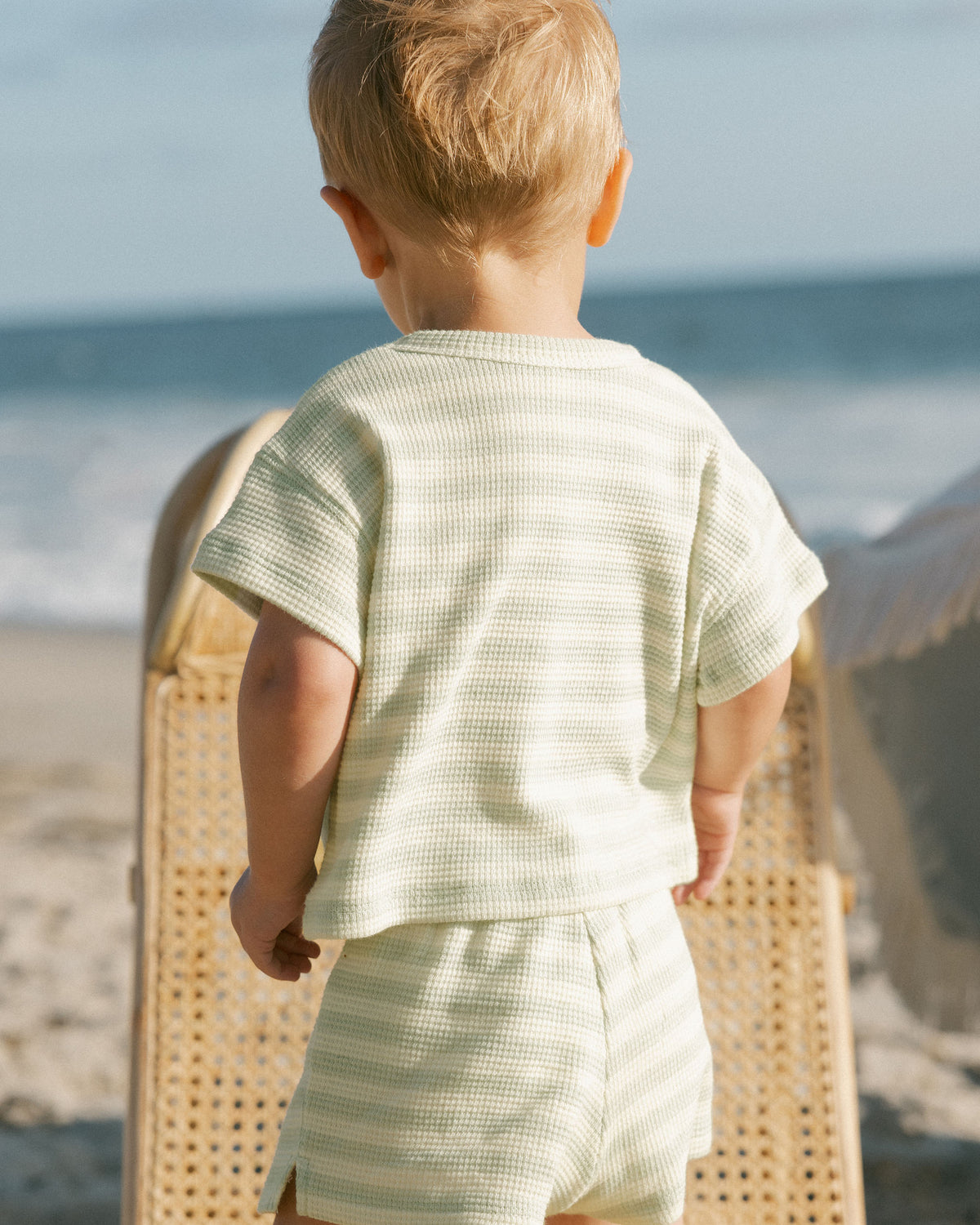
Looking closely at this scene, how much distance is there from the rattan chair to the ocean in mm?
713

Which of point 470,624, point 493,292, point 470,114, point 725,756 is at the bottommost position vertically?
point 725,756

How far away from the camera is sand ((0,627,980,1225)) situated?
1.74m

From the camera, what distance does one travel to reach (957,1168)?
1.76m

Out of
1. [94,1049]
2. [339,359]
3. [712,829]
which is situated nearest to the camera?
[712,829]

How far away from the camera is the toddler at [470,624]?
2.51ft

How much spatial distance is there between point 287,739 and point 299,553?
12 cm

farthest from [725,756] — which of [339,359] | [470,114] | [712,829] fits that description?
[339,359]

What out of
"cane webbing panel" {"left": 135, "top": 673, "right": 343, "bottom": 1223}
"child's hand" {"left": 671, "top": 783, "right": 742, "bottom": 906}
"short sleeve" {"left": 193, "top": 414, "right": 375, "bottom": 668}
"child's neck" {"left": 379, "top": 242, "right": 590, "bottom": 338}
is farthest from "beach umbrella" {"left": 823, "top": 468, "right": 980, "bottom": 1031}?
"short sleeve" {"left": 193, "top": 414, "right": 375, "bottom": 668}

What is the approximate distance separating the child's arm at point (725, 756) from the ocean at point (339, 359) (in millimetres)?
1044

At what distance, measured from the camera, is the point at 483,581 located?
2.56ft

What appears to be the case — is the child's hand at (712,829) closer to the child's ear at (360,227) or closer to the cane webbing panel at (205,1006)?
the child's ear at (360,227)

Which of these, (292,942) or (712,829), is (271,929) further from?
(712,829)

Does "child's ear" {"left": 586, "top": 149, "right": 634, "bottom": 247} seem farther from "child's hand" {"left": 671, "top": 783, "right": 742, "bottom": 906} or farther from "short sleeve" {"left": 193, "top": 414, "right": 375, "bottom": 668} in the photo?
"child's hand" {"left": 671, "top": 783, "right": 742, "bottom": 906}

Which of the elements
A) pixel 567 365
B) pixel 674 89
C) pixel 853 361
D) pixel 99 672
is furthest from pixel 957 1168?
pixel 674 89
